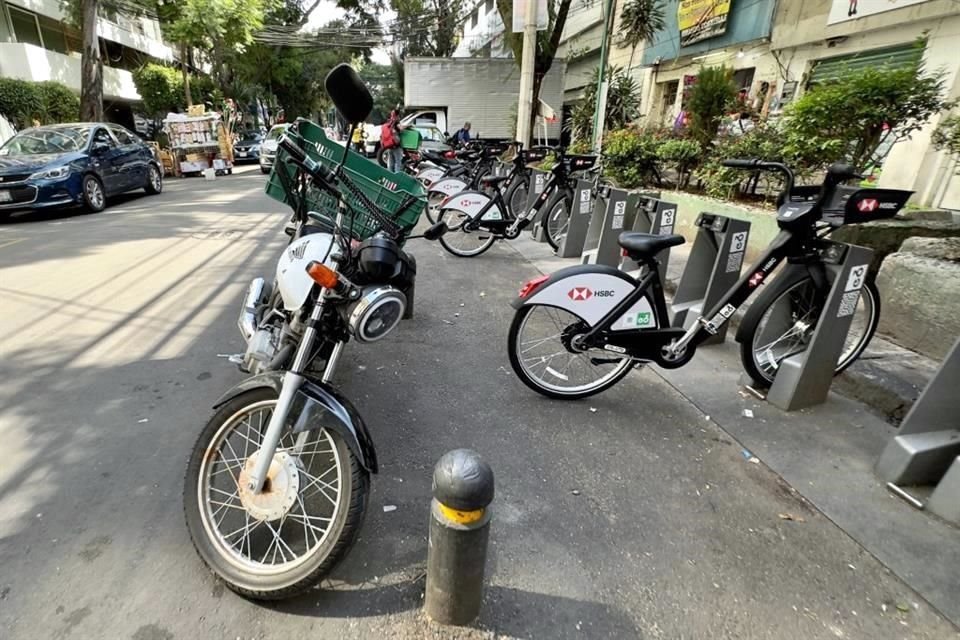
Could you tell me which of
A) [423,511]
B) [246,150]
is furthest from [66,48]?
[423,511]

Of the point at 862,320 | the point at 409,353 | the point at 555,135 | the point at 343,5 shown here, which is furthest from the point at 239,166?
the point at 862,320

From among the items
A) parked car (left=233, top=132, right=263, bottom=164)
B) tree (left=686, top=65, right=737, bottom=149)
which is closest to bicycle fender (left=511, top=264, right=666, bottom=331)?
tree (left=686, top=65, right=737, bottom=149)

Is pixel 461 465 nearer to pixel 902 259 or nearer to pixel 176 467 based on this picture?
pixel 176 467

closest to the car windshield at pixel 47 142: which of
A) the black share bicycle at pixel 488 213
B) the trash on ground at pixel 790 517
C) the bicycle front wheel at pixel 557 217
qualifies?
the black share bicycle at pixel 488 213

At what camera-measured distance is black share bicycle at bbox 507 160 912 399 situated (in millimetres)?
2643

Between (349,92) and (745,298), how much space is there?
2408mm

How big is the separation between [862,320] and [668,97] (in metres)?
13.0

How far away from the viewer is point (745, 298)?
2.86 m

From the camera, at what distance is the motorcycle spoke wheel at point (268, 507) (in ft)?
5.63

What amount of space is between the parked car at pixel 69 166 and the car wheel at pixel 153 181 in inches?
9.7

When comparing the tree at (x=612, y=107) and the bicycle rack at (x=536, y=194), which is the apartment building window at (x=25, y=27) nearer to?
the tree at (x=612, y=107)

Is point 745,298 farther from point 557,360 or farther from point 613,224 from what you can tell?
point 613,224

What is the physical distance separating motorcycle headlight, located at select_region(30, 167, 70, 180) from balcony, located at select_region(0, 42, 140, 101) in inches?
436

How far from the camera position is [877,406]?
2.96 meters
